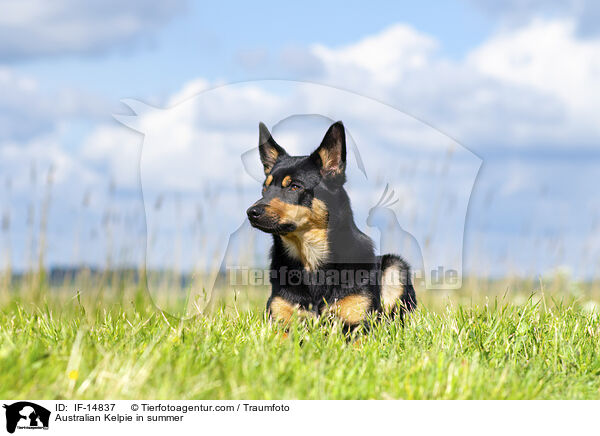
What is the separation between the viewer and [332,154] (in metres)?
4.37

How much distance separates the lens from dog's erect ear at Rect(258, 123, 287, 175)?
4395 millimetres

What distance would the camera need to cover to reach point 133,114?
181 inches

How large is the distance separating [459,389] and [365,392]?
518 mm

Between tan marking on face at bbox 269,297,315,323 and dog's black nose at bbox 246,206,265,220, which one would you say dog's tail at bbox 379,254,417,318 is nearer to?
tan marking on face at bbox 269,297,315,323

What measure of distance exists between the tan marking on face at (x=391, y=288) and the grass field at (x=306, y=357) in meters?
0.23

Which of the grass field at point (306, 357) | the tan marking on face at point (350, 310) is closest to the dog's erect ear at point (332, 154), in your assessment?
the tan marking on face at point (350, 310)

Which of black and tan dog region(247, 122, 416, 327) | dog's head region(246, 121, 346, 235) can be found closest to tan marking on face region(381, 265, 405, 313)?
black and tan dog region(247, 122, 416, 327)

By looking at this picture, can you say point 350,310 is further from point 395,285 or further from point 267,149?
point 267,149

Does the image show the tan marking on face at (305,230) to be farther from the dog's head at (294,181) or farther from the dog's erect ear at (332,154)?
the dog's erect ear at (332,154)

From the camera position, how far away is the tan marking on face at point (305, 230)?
14.4 feet

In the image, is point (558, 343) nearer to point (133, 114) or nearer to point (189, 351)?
point (189, 351)

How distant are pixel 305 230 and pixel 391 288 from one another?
3.29 feet

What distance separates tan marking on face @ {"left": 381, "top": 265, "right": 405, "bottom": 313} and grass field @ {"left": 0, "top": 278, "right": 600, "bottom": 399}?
227mm

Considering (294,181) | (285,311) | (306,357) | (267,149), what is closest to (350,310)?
(285,311)
